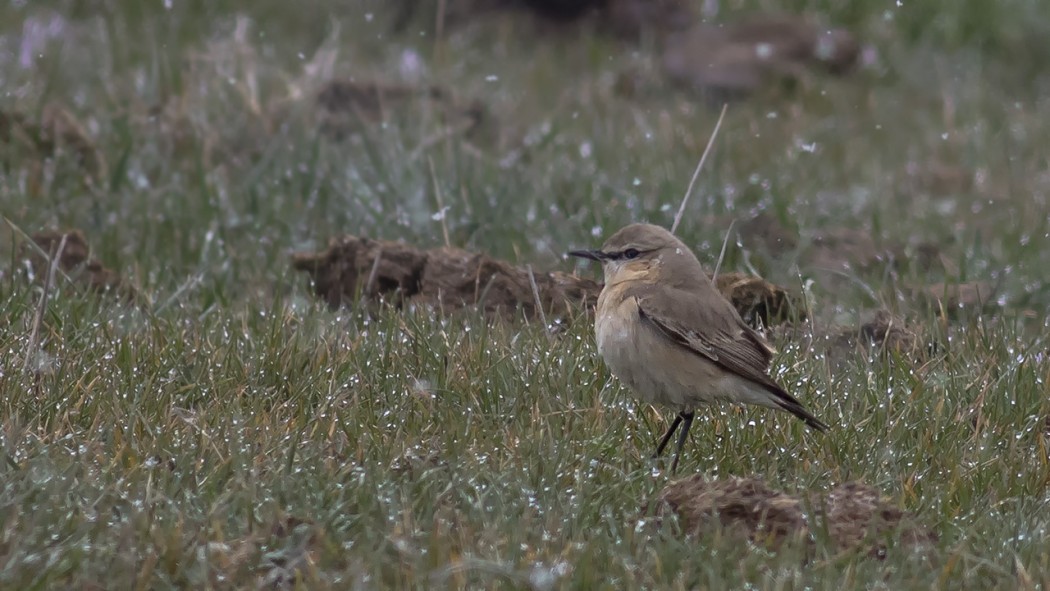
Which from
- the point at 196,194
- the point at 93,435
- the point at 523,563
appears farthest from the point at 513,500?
the point at 196,194

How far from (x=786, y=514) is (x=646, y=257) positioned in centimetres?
150

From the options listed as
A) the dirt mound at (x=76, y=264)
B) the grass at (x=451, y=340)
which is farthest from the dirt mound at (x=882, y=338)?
the dirt mound at (x=76, y=264)

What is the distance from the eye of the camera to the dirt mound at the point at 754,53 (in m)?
11.7

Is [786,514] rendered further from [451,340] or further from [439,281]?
[439,281]

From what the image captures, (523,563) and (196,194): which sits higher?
(523,563)

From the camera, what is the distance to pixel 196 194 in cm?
845

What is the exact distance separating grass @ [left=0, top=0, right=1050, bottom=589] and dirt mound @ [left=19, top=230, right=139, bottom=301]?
13cm

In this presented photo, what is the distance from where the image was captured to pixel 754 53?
11.9 meters

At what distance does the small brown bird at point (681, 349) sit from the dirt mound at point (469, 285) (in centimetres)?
106

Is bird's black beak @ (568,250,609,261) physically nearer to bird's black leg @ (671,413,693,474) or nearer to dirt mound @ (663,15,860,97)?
bird's black leg @ (671,413,693,474)

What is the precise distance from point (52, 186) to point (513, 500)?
476 centimetres

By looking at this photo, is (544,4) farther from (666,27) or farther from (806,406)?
(806,406)

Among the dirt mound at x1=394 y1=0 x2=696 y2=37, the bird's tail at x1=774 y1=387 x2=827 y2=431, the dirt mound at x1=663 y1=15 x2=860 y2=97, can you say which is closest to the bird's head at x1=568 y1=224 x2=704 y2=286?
the bird's tail at x1=774 y1=387 x2=827 y2=431

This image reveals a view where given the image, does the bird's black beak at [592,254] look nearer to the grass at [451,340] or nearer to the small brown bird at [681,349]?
the small brown bird at [681,349]
